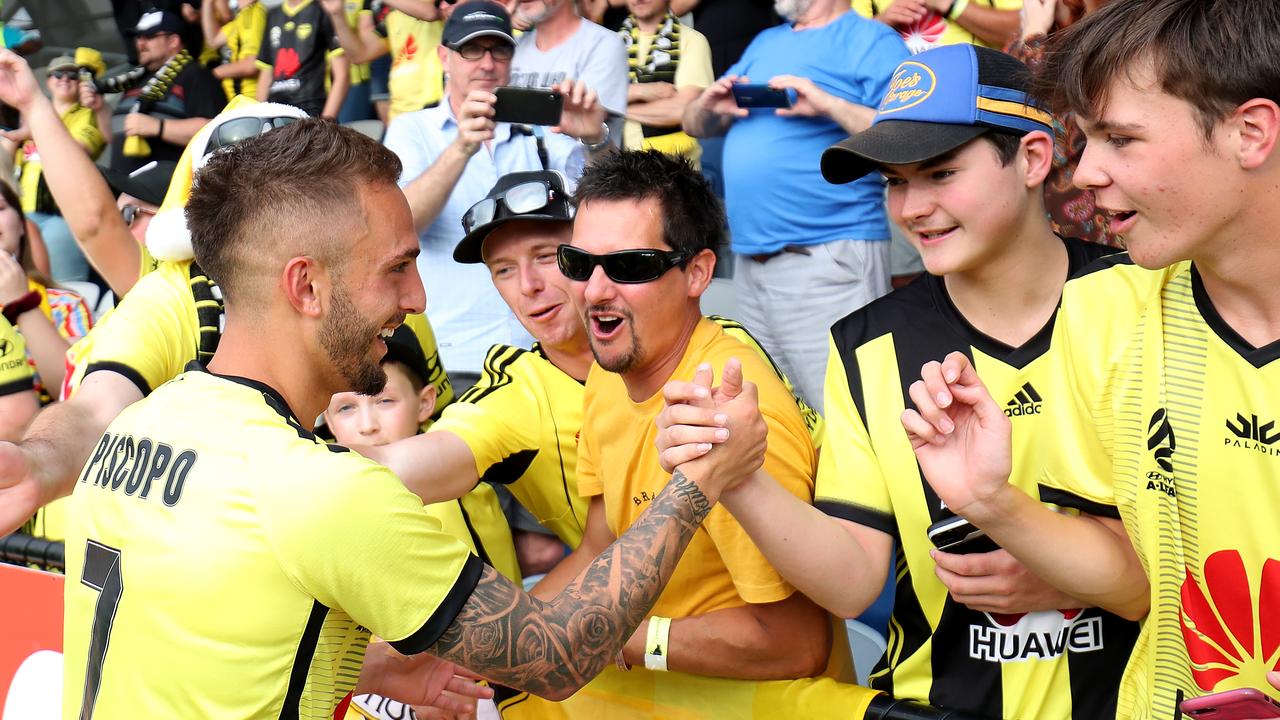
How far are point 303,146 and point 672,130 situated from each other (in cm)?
360

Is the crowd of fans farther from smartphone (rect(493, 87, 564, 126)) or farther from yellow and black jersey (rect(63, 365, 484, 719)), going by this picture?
smartphone (rect(493, 87, 564, 126))

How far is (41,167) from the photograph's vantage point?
333 inches

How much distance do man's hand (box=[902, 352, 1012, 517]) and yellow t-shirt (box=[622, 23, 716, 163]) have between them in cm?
348

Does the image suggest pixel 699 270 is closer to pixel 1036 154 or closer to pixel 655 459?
pixel 655 459

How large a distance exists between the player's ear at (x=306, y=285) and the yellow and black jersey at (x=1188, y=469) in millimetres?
1493

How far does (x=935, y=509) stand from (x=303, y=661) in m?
1.37

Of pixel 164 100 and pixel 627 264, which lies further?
pixel 164 100

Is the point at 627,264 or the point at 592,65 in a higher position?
→ the point at 627,264

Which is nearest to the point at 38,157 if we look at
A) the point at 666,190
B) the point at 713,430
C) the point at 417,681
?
the point at 666,190

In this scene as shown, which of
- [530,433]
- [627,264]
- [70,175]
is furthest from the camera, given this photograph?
[70,175]

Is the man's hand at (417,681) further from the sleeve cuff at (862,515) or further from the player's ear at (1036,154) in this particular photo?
the player's ear at (1036,154)

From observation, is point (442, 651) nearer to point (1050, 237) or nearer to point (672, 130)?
point (1050, 237)

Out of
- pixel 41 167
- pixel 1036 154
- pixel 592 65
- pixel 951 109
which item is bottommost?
pixel 41 167

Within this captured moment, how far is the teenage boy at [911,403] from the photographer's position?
2.52 m
